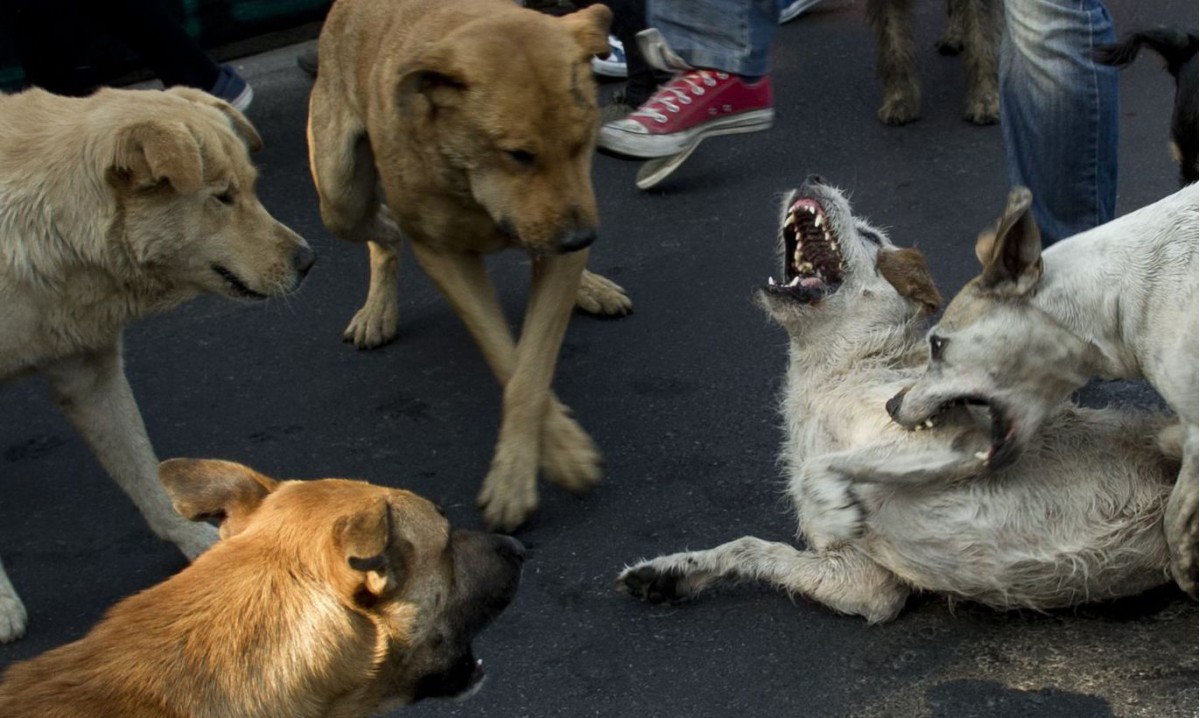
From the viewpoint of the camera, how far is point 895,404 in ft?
11.5

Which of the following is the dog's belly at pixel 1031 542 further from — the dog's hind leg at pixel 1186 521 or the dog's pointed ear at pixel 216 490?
the dog's pointed ear at pixel 216 490

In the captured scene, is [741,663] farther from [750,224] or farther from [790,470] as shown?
[750,224]

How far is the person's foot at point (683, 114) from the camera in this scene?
5695mm

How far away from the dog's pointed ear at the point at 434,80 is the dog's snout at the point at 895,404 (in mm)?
1546

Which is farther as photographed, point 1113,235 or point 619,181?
point 619,181

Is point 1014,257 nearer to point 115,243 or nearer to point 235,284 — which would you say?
point 235,284

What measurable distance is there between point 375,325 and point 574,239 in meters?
1.41

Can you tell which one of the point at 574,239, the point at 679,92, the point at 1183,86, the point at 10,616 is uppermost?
the point at 1183,86

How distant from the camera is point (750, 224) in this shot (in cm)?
589

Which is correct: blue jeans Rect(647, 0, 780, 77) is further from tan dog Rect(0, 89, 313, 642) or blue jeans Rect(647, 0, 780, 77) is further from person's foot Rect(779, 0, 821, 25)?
person's foot Rect(779, 0, 821, 25)

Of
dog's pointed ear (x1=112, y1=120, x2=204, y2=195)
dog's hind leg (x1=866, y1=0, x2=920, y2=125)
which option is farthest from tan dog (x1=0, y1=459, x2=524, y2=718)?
dog's hind leg (x1=866, y1=0, x2=920, y2=125)

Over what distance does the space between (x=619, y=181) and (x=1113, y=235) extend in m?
3.41

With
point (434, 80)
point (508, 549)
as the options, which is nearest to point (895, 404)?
point (508, 549)

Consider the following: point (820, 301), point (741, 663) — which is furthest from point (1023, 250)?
point (741, 663)
